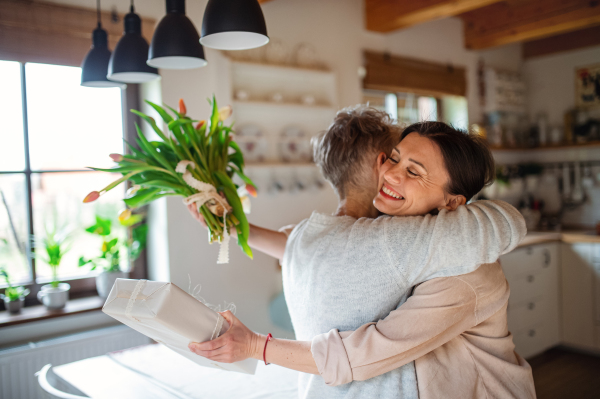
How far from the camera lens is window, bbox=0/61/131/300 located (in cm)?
260

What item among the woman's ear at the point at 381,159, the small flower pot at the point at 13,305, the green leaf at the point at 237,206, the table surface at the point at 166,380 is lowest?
the table surface at the point at 166,380

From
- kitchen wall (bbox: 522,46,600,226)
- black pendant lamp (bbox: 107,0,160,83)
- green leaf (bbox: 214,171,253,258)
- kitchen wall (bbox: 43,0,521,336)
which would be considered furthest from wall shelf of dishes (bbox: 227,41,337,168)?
kitchen wall (bbox: 522,46,600,226)

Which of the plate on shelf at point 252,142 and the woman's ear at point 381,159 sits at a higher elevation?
the plate on shelf at point 252,142

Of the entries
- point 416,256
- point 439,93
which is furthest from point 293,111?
point 416,256

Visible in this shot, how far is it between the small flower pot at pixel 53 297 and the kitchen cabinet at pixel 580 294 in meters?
Answer: 3.83

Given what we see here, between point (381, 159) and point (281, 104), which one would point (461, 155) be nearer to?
point (381, 159)

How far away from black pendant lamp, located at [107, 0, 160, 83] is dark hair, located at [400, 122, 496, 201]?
102 centimetres

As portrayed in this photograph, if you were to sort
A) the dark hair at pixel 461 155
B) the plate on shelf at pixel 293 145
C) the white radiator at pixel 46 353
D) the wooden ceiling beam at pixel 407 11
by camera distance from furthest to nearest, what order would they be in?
the plate on shelf at pixel 293 145
the wooden ceiling beam at pixel 407 11
the white radiator at pixel 46 353
the dark hair at pixel 461 155

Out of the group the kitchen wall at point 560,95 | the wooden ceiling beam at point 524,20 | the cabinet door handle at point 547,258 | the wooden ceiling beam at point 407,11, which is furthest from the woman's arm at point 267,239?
the kitchen wall at point 560,95

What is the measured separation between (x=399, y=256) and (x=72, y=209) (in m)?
2.31

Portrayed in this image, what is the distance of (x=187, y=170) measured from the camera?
1530 mm

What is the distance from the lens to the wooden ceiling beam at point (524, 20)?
3746 millimetres

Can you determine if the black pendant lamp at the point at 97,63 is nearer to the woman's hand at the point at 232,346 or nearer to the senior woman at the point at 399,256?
the senior woman at the point at 399,256

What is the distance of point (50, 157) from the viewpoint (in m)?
2.73
